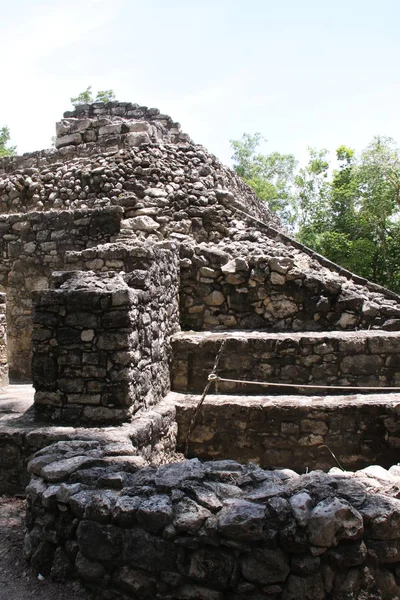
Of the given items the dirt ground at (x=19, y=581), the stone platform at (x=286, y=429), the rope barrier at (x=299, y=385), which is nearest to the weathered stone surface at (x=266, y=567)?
the dirt ground at (x=19, y=581)

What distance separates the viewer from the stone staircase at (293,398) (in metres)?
5.44

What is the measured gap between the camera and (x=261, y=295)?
23.4ft

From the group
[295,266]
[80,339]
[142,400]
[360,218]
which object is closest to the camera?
[80,339]

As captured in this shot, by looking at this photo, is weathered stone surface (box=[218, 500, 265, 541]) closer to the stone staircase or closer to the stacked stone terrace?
the stacked stone terrace

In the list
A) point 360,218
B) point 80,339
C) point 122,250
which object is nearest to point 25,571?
point 80,339

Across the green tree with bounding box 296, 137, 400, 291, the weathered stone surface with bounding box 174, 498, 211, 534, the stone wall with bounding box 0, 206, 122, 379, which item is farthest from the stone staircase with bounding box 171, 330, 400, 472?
the green tree with bounding box 296, 137, 400, 291

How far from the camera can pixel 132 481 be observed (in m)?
3.00

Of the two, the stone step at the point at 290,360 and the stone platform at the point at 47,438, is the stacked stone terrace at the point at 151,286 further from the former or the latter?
the stone platform at the point at 47,438

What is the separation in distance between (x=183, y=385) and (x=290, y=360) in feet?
4.13

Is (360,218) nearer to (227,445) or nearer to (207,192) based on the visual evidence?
(207,192)

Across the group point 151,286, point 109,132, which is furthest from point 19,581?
point 109,132

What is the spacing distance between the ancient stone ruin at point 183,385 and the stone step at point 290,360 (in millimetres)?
16

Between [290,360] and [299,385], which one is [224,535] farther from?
[290,360]

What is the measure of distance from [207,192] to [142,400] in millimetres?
4520
